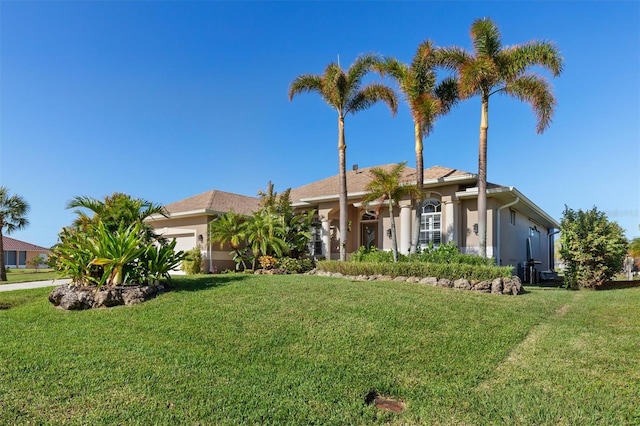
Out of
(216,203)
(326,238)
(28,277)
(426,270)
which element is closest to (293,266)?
(326,238)

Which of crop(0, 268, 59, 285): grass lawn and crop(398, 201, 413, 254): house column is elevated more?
crop(398, 201, 413, 254): house column

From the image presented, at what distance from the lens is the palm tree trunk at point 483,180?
14844 millimetres

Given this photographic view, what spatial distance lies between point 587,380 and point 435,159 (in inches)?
562

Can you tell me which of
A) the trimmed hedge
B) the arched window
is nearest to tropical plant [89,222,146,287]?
the trimmed hedge

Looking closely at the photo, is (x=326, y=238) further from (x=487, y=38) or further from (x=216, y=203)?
(x=487, y=38)

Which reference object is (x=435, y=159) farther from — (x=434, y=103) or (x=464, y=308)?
(x=464, y=308)

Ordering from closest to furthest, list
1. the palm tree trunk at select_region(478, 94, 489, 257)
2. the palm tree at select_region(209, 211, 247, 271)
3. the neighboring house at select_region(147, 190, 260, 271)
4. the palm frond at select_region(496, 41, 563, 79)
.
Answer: the palm frond at select_region(496, 41, 563, 79)
the palm tree trunk at select_region(478, 94, 489, 257)
the palm tree at select_region(209, 211, 247, 271)
the neighboring house at select_region(147, 190, 260, 271)

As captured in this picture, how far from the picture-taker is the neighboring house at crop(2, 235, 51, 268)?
46406 mm

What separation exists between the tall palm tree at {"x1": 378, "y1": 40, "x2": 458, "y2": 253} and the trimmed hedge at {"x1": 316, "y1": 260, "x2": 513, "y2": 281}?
2507 millimetres

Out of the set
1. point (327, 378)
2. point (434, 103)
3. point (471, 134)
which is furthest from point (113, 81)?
point (471, 134)

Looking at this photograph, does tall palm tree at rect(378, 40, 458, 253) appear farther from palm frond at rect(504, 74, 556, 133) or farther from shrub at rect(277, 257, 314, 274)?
shrub at rect(277, 257, 314, 274)

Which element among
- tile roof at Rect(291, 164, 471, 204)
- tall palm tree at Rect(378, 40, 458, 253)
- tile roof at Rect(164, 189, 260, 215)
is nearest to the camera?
tall palm tree at Rect(378, 40, 458, 253)

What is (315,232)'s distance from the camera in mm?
21859

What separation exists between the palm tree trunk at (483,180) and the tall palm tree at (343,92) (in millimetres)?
4416
